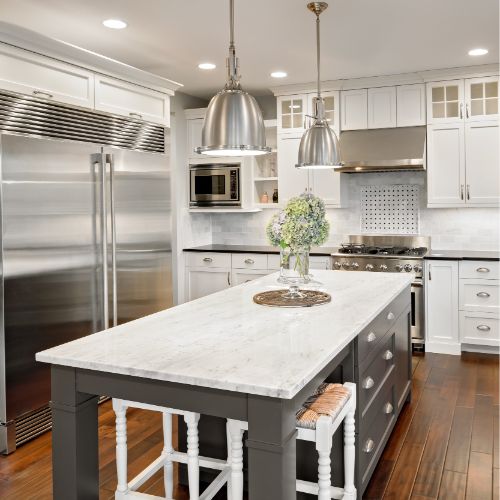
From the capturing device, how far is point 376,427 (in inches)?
111

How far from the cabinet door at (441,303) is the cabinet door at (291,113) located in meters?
1.95

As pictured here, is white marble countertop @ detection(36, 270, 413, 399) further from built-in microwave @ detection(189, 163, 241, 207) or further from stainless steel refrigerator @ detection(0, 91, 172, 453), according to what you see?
built-in microwave @ detection(189, 163, 241, 207)

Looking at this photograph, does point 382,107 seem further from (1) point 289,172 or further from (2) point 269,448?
(2) point 269,448

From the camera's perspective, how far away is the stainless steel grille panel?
10.8ft

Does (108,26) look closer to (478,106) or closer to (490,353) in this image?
(478,106)

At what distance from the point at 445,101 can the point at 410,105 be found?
Result: 0.31 metres

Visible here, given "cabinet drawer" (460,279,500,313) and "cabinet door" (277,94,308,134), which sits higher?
"cabinet door" (277,94,308,134)

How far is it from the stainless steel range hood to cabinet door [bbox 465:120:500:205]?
419mm

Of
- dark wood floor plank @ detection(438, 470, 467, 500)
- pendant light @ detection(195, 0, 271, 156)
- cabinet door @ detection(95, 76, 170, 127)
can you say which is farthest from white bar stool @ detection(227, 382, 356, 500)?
cabinet door @ detection(95, 76, 170, 127)

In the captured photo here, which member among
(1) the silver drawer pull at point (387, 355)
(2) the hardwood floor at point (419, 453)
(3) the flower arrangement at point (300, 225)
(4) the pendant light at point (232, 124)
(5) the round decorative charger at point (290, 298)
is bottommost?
(2) the hardwood floor at point (419, 453)

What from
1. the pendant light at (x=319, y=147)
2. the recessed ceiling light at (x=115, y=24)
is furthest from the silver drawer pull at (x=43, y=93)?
the pendant light at (x=319, y=147)

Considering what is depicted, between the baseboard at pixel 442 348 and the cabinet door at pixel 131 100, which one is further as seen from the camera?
the baseboard at pixel 442 348

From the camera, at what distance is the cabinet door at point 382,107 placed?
5.40 metres

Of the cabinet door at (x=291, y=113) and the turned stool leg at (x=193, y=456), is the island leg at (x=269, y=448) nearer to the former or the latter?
the turned stool leg at (x=193, y=456)
